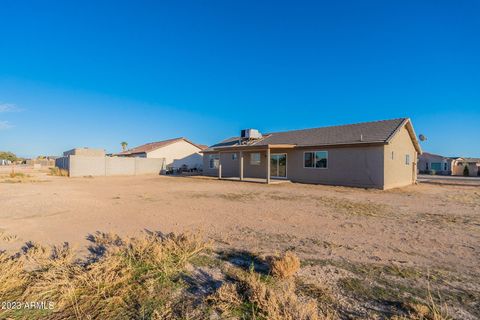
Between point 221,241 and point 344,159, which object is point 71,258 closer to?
point 221,241

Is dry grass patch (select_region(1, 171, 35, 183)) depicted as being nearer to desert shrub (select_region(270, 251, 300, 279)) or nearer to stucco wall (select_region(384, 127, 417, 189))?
desert shrub (select_region(270, 251, 300, 279))

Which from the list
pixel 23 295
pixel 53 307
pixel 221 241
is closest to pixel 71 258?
pixel 23 295

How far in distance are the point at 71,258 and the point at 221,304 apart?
9.33 feet

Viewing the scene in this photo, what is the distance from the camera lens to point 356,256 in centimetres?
427

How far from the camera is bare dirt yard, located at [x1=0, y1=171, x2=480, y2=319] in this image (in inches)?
121

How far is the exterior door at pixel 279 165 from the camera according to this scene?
1903 cm

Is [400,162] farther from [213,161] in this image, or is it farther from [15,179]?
[15,179]

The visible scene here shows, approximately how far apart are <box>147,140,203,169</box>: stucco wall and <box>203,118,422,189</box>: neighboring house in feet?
47.8

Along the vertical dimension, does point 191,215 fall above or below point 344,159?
below

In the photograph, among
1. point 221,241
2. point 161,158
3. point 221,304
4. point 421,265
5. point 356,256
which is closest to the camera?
point 221,304

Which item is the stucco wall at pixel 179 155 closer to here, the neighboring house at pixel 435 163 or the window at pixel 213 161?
the window at pixel 213 161

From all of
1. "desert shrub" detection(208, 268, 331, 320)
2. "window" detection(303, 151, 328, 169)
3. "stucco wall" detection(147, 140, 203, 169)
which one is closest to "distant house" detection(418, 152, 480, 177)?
"window" detection(303, 151, 328, 169)

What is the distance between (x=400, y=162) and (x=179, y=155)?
1043 inches

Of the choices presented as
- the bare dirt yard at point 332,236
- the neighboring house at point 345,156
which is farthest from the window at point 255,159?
the bare dirt yard at point 332,236
